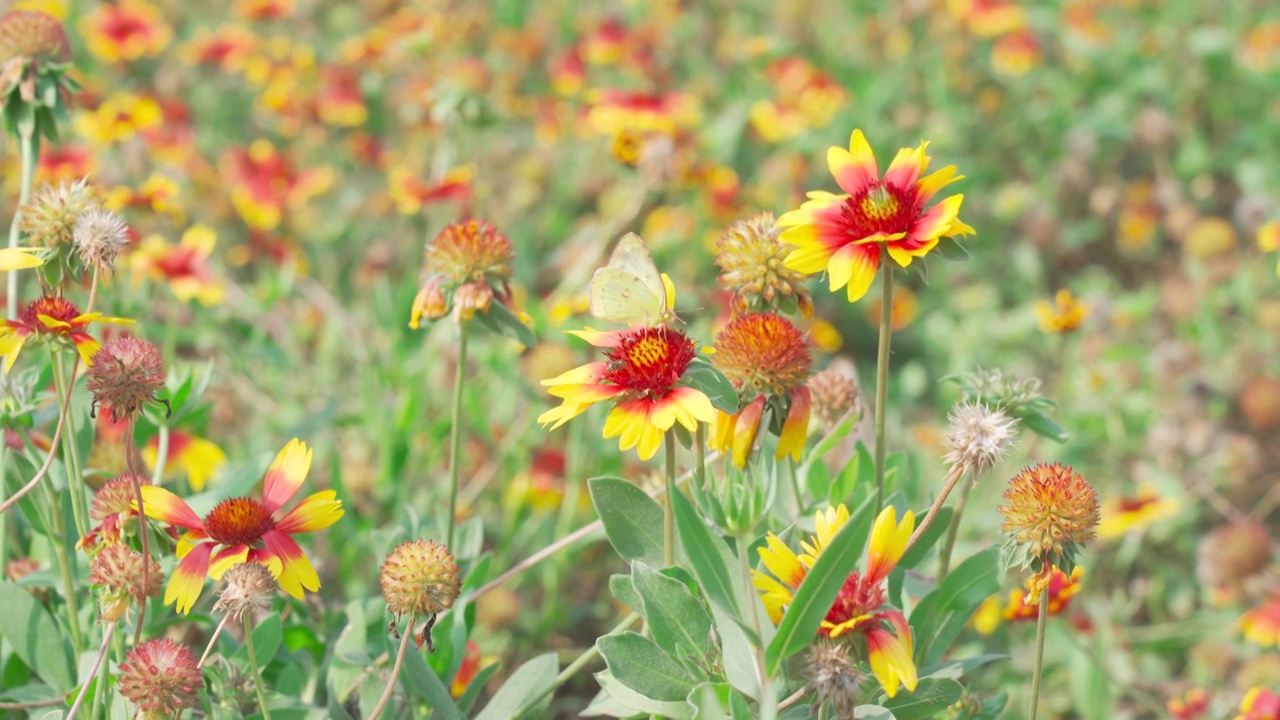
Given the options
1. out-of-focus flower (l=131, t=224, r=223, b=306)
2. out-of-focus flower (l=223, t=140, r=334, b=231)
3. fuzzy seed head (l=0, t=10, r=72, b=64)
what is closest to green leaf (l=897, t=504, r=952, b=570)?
fuzzy seed head (l=0, t=10, r=72, b=64)

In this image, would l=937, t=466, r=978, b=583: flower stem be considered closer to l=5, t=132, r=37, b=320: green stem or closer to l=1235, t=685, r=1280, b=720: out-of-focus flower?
l=1235, t=685, r=1280, b=720: out-of-focus flower

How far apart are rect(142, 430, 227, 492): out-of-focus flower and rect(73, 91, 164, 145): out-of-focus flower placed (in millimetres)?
1289

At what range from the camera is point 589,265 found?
3.31m

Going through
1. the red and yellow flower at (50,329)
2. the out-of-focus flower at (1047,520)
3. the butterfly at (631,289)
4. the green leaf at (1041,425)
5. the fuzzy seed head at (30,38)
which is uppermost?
the fuzzy seed head at (30,38)

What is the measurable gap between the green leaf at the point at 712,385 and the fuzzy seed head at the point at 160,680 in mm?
622

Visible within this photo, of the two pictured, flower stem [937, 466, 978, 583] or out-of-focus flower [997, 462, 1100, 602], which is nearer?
out-of-focus flower [997, 462, 1100, 602]

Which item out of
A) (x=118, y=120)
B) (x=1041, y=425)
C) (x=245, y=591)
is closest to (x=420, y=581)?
(x=245, y=591)

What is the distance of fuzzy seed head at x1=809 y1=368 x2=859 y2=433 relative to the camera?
5.77 ft

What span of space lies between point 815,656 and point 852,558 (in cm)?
15

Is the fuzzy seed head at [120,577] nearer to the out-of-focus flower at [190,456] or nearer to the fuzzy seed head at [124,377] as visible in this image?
the fuzzy seed head at [124,377]

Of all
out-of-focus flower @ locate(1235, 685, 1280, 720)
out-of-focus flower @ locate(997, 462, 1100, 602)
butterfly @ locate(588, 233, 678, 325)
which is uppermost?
butterfly @ locate(588, 233, 678, 325)

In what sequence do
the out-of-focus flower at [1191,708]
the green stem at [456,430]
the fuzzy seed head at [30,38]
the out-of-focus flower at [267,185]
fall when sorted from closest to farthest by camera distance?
the green stem at [456,430], the fuzzy seed head at [30,38], the out-of-focus flower at [1191,708], the out-of-focus flower at [267,185]

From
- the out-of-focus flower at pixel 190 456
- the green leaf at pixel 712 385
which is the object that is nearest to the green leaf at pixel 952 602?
the green leaf at pixel 712 385

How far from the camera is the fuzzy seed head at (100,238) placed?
1.38 meters
